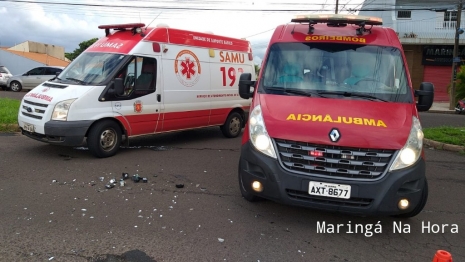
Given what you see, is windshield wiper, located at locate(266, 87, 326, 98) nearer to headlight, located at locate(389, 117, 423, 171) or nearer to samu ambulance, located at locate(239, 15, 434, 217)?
samu ambulance, located at locate(239, 15, 434, 217)

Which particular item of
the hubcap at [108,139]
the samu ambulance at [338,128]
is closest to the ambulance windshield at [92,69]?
the hubcap at [108,139]

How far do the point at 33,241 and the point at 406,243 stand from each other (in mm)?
3711

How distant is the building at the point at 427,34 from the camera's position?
94.0ft

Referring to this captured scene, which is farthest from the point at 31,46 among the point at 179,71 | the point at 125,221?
the point at 125,221

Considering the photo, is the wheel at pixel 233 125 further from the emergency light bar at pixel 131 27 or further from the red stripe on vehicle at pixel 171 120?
the emergency light bar at pixel 131 27

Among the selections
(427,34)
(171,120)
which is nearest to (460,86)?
(427,34)

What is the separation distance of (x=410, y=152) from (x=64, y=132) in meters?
5.29

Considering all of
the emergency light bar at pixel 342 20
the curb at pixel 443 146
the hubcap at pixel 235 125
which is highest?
the emergency light bar at pixel 342 20

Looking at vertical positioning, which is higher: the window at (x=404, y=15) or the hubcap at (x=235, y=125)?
the window at (x=404, y=15)

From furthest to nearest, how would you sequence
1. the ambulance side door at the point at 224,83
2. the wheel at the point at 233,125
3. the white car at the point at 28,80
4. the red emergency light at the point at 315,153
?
the white car at the point at 28,80 < the wheel at the point at 233,125 < the ambulance side door at the point at 224,83 < the red emergency light at the point at 315,153

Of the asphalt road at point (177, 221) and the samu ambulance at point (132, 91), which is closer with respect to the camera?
the asphalt road at point (177, 221)

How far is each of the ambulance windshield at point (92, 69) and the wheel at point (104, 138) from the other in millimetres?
786

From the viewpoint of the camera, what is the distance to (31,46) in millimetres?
43531

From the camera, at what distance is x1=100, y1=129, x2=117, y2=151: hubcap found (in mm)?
7008
